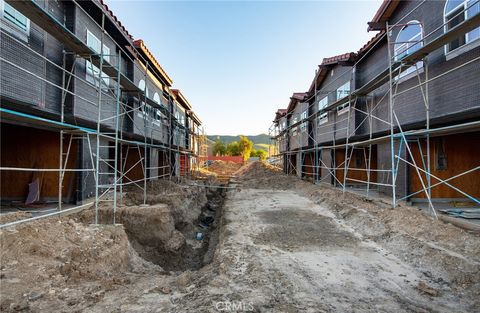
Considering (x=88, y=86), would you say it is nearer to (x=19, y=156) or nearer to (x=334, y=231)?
(x=19, y=156)

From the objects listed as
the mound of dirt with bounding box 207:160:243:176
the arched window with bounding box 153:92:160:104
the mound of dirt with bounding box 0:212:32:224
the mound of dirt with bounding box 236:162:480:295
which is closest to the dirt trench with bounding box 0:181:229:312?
the mound of dirt with bounding box 0:212:32:224

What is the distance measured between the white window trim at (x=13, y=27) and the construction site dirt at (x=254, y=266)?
14.4 ft

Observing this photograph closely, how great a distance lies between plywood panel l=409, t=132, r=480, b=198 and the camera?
8711 mm

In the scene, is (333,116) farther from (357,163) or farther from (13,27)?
(13,27)

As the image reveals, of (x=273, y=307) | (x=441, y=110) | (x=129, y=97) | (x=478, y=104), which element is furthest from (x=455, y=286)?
(x=129, y=97)

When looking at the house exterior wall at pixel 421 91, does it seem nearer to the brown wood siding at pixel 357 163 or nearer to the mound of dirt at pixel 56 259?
the brown wood siding at pixel 357 163

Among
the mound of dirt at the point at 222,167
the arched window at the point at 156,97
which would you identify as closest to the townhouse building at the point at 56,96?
the arched window at the point at 156,97

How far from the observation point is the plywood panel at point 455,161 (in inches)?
343

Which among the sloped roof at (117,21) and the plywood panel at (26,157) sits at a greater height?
the sloped roof at (117,21)

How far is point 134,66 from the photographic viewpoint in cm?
1205

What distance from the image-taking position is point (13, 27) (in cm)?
591

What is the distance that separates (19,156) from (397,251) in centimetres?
1090

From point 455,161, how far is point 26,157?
14296 mm

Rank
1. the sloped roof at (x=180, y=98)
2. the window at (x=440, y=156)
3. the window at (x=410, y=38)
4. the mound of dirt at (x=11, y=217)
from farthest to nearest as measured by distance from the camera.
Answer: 1. the sloped roof at (x=180, y=98)
2. the window at (x=440, y=156)
3. the window at (x=410, y=38)
4. the mound of dirt at (x=11, y=217)
